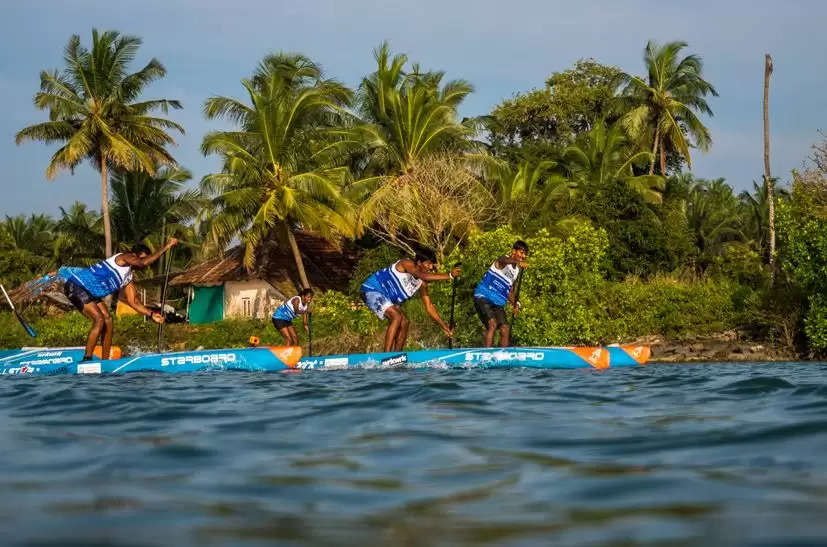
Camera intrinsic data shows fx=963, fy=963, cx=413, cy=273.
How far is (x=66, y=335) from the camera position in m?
31.2

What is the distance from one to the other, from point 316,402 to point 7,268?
40955mm

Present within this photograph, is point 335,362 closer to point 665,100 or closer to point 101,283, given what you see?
point 101,283

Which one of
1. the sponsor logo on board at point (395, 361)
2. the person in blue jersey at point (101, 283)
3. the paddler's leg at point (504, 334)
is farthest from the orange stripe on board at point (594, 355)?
the person in blue jersey at point (101, 283)

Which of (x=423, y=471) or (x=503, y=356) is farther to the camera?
(x=503, y=356)

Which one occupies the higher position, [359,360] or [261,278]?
[261,278]

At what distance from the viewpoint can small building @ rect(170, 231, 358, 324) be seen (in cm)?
3691

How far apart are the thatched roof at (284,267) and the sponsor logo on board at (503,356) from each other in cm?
2277

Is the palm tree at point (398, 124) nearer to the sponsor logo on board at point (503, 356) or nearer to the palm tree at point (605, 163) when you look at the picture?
the palm tree at point (605, 163)

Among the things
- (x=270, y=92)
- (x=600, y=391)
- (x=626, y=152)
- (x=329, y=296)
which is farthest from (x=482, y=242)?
(x=626, y=152)

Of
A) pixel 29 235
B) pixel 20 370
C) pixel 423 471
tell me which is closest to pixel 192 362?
pixel 20 370

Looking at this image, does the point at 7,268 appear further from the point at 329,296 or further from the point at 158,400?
the point at 158,400

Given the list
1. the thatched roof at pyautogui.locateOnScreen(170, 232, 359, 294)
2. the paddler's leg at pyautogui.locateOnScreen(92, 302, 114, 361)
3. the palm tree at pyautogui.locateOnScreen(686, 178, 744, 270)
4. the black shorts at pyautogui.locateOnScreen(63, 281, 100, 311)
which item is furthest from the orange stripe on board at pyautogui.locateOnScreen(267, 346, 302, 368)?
the palm tree at pyautogui.locateOnScreen(686, 178, 744, 270)

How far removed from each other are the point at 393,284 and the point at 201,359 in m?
3.12

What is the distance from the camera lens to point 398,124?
110 ft
